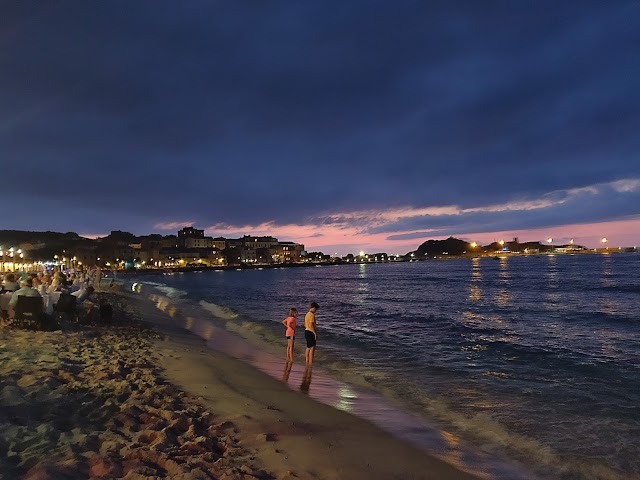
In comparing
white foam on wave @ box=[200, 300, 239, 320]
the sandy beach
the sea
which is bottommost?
white foam on wave @ box=[200, 300, 239, 320]

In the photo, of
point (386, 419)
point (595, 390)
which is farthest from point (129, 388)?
point (595, 390)

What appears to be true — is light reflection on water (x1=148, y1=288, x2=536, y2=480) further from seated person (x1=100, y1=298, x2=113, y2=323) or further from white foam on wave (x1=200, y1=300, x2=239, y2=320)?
white foam on wave (x1=200, y1=300, x2=239, y2=320)

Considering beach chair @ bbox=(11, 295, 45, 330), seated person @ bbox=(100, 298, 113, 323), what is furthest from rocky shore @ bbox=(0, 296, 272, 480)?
seated person @ bbox=(100, 298, 113, 323)

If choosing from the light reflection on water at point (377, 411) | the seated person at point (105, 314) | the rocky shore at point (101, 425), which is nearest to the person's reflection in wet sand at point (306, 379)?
the light reflection on water at point (377, 411)

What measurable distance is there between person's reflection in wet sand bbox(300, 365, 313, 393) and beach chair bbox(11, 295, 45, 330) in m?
7.73

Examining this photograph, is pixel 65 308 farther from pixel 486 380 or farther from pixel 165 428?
pixel 486 380

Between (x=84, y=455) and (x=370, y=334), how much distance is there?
657 inches

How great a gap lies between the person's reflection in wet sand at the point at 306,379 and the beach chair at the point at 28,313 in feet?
25.4

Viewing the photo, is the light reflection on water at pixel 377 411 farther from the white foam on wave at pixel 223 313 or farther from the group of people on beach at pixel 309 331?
the white foam on wave at pixel 223 313

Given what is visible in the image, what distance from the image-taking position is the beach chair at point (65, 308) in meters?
14.9

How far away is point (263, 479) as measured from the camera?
5035 mm

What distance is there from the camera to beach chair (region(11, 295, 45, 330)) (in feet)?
41.0

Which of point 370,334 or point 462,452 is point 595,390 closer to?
point 462,452

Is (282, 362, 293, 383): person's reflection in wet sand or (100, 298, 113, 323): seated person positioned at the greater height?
(100, 298, 113, 323): seated person
